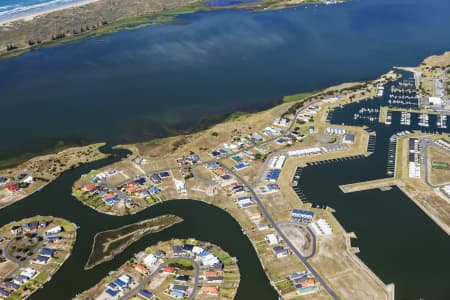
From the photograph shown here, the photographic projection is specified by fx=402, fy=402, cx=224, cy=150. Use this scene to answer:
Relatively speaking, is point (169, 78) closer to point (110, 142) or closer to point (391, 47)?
point (110, 142)

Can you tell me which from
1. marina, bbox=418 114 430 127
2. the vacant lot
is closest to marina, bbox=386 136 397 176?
the vacant lot

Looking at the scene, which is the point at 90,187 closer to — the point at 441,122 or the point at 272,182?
the point at 272,182

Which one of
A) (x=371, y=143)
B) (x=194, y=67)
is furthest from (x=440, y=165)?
(x=194, y=67)

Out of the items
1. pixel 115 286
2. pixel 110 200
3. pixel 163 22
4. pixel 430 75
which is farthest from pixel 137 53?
pixel 115 286

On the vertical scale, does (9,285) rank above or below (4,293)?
above

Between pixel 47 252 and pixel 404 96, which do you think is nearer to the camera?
pixel 47 252

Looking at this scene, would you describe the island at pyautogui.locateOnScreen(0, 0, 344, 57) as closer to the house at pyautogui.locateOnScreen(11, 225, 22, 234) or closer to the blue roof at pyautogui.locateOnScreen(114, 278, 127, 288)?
the house at pyautogui.locateOnScreen(11, 225, 22, 234)

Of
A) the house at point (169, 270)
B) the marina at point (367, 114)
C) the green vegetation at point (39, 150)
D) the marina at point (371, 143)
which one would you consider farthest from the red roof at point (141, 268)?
the marina at point (367, 114)
